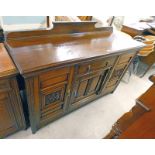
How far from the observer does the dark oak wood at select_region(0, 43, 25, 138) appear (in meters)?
0.81

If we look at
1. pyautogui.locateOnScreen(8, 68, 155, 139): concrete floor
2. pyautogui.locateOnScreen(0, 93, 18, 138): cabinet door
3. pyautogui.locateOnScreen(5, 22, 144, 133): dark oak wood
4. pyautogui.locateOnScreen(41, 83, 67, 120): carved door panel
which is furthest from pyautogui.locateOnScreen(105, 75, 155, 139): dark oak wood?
pyautogui.locateOnScreen(8, 68, 155, 139): concrete floor

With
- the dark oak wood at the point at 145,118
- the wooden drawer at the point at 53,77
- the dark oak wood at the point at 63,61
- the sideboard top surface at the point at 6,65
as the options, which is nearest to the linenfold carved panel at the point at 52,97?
the dark oak wood at the point at 63,61

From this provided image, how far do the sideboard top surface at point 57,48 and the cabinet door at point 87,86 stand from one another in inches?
10.0

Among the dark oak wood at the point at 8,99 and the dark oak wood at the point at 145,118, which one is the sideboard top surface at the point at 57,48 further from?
the dark oak wood at the point at 145,118

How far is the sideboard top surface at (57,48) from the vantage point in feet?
2.83

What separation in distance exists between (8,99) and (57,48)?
54 centimetres

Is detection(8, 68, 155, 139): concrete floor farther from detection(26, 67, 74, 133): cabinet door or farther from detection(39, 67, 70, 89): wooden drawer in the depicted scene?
detection(39, 67, 70, 89): wooden drawer

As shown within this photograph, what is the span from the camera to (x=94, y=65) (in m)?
1.19

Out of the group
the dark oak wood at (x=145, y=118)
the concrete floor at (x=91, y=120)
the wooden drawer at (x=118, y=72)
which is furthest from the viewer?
the wooden drawer at (x=118, y=72)

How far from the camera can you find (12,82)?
2.83 ft
